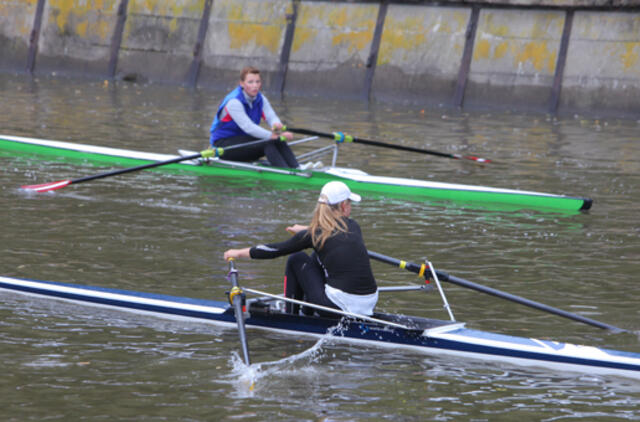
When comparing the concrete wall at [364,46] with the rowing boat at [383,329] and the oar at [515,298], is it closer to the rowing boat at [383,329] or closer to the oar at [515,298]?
the oar at [515,298]

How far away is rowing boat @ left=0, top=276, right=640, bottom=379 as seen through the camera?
6.50 metres

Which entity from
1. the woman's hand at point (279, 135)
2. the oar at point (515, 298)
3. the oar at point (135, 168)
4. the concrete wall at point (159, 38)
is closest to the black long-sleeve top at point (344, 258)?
the oar at point (515, 298)

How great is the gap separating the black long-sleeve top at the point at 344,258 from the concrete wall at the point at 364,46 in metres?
15.2

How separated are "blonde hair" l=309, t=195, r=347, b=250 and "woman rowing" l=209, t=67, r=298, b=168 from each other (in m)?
5.58

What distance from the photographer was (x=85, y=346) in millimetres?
6711

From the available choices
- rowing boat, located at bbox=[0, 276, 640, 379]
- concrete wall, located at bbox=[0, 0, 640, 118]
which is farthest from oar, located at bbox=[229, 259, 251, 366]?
concrete wall, located at bbox=[0, 0, 640, 118]

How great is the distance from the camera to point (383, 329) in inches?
272

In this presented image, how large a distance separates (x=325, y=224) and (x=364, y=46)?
56.7ft

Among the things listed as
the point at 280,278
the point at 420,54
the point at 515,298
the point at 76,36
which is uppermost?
the point at 420,54

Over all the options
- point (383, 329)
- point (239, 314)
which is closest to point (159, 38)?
point (239, 314)

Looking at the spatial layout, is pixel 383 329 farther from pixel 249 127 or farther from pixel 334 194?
pixel 249 127

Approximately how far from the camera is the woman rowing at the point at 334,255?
22.5 feet

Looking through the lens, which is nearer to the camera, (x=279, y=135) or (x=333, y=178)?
(x=279, y=135)

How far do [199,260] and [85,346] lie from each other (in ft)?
7.85
